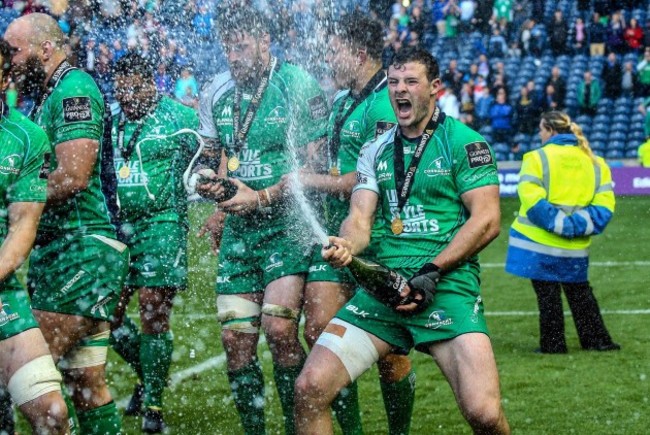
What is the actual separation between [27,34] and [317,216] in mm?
1939

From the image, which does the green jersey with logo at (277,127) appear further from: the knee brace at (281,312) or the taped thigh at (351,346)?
the taped thigh at (351,346)

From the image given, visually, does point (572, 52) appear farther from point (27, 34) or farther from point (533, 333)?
point (27, 34)

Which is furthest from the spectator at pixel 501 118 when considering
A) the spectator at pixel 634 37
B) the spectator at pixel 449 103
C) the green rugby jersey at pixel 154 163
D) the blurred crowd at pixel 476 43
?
the green rugby jersey at pixel 154 163

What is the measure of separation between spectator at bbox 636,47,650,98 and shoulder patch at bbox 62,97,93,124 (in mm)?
20268

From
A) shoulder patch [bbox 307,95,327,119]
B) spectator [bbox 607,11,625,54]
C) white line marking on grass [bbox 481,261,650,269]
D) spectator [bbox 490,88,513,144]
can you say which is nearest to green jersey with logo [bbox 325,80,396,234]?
shoulder patch [bbox 307,95,327,119]

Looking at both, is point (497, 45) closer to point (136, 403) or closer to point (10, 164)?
point (136, 403)

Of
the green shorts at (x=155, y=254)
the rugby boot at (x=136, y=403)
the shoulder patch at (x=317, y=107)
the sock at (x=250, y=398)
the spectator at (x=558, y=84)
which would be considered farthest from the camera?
the spectator at (x=558, y=84)

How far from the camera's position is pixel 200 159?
671 cm

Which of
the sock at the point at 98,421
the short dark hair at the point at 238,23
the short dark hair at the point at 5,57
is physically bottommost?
the sock at the point at 98,421

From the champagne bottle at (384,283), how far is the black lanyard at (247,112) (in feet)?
5.62

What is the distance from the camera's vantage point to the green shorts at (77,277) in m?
5.44

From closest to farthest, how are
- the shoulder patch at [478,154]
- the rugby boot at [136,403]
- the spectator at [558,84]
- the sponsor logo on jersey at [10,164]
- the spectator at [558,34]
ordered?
the sponsor logo on jersey at [10,164] → the shoulder patch at [478,154] → the rugby boot at [136,403] → the spectator at [558,84] → the spectator at [558,34]

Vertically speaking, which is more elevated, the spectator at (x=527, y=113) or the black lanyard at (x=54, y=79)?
the black lanyard at (x=54, y=79)

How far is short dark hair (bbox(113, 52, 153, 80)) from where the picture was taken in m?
6.92
